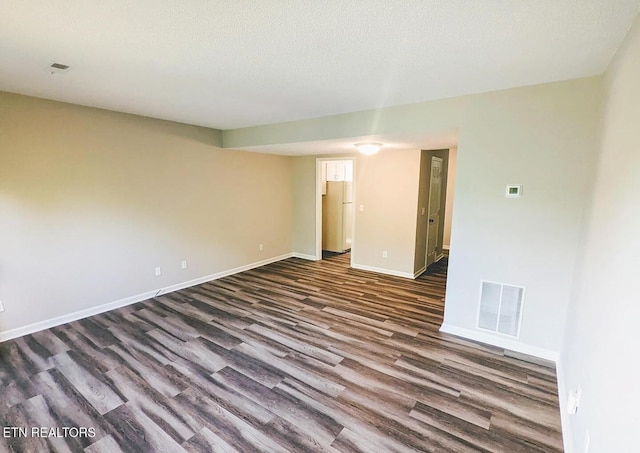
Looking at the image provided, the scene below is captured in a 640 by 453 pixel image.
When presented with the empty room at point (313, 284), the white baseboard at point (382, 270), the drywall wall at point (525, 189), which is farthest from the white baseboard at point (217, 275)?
the drywall wall at point (525, 189)

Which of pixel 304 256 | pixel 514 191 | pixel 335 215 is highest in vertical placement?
pixel 514 191

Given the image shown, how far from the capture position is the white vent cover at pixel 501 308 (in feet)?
9.45

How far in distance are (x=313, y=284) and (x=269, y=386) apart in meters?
2.49

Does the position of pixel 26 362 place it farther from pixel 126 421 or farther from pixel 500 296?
pixel 500 296

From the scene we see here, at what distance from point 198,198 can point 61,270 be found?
1.91 meters

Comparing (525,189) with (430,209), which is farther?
(430,209)

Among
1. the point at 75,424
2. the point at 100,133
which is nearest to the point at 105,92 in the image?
the point at 100,133

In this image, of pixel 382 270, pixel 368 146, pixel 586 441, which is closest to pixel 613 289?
pixel 586 441

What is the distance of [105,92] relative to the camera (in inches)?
111

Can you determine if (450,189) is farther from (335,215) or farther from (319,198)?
(319,198)

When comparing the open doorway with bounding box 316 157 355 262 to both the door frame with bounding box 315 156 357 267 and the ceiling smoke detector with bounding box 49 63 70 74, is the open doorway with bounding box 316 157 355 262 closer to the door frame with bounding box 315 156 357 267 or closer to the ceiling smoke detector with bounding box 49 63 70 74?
the door frame with bounding box 315 156 357 267

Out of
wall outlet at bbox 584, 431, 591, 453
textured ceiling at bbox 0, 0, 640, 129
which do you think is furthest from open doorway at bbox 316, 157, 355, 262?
wall outlet at bbox 584, 431, 591, 453

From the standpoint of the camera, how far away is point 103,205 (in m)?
3.64

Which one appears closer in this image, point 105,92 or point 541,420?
point 541,420
